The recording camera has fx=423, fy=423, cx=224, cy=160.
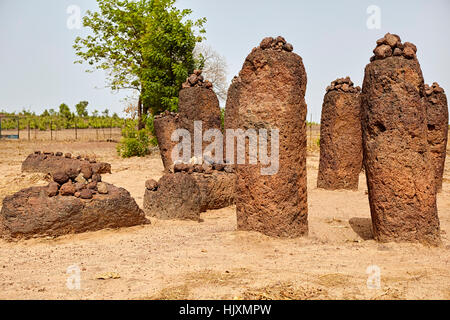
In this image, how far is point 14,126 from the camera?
35781mm

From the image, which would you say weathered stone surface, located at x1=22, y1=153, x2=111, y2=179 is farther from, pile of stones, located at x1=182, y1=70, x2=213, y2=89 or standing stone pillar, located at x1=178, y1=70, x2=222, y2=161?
pile of stones, located at x1=182, y1=70, x2=213, y2=89

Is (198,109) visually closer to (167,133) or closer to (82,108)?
(167,133)

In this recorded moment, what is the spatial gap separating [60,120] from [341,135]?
3419 centimetres

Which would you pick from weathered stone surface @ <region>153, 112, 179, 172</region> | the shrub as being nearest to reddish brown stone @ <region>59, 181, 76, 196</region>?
weathered stone surface @ <region>153, 112, 179, 172</region>

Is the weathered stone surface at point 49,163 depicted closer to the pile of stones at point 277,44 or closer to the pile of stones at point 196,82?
the pile of stones at point 196,82

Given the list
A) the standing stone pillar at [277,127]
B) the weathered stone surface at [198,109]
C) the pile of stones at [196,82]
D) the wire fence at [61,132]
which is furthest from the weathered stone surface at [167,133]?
the wire fence at [61,132]

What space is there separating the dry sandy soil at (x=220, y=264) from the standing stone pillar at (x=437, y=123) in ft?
12.8

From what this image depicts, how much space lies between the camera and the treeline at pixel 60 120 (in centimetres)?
3490

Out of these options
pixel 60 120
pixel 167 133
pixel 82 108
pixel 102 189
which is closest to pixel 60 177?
pixel 102 189

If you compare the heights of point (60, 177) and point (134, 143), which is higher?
point (134, 143)

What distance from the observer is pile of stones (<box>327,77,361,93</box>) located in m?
9.78

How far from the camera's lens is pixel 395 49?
473 cm

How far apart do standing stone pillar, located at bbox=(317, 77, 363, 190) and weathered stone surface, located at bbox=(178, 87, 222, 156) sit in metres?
2.78

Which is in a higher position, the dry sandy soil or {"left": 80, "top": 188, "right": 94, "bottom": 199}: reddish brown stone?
Answer: {"left": 80, "top": 188, "right": 94, "bottom": 199}: reddish brown stone
